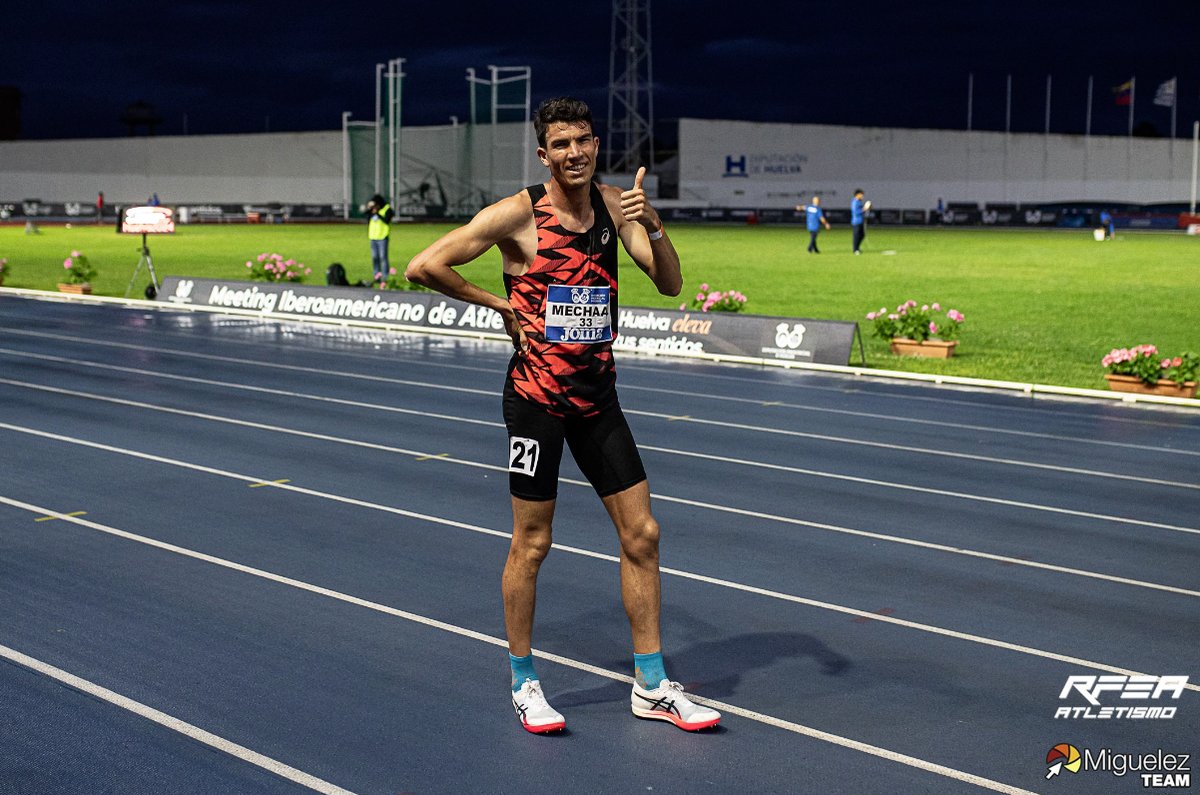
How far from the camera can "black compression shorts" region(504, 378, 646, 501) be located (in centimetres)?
491

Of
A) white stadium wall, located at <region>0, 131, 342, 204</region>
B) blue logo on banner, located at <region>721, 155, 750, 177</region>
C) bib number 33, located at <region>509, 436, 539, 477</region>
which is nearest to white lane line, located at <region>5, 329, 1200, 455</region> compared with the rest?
bib number 33, located at <region>509, 436, 539, 477</region>

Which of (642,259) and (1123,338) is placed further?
(1123,338)

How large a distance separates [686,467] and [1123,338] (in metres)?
11.4

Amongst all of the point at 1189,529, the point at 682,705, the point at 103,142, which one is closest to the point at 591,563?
the point at 682,705

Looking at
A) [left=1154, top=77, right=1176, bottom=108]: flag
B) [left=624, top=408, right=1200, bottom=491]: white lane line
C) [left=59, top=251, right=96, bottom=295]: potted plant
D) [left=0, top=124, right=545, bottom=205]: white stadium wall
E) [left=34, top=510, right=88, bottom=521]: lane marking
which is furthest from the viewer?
[left=0, top=124, right=545, bottom=205]: white stadium wall

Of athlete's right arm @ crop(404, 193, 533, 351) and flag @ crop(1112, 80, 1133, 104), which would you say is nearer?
athlete's right arm @ crop(404, 193, 533, 351)

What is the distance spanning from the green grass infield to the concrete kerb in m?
0.69

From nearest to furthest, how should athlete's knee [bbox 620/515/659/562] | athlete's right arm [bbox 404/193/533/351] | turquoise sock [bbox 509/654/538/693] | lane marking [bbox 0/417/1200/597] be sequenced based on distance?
athlete's right arm [bbox 404/193/533/351] < athlete's knee [bbox 620/515/659/562] < turquoise sock [bbox 509/654/538/693] < lane marking [bbox 0/417/1200/597]

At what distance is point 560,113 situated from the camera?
4.75 meters

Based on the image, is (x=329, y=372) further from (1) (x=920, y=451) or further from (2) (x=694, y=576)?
(2) (x=694, y=576)

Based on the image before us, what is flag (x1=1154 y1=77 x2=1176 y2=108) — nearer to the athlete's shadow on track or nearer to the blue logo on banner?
the blue logo on banner

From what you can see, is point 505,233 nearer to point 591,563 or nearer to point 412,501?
point 591,563

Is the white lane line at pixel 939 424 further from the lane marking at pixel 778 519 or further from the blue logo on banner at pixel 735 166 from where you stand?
the blue logo on banner at pixel 735 166

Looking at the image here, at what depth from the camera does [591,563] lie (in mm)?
7535
